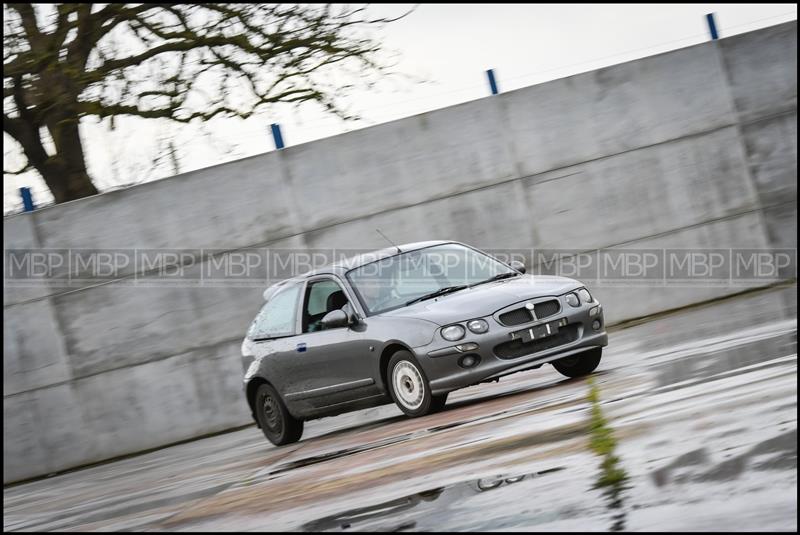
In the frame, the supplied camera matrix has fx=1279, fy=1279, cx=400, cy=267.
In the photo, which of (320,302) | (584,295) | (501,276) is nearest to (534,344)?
(584,295)

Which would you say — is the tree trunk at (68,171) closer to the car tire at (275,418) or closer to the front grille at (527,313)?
the car tire at (275,418)

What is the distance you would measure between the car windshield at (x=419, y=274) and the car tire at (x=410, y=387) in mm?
670

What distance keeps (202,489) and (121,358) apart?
7804 millimetres

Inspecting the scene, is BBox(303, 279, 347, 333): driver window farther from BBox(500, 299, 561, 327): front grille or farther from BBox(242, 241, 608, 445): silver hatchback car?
BBox(500, 299, 561, 327): front grille

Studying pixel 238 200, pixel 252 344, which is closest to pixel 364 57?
pixel 238 200

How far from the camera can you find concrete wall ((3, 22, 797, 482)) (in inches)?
649

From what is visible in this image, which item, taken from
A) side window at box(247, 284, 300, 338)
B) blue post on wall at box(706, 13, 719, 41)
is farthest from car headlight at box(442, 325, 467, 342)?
blue post on wall at box(706, 13, 719, 41)

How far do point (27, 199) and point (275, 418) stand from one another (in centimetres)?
616

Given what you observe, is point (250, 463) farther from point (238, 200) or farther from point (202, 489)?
point (238, 200)

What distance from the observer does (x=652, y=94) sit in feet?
57.4

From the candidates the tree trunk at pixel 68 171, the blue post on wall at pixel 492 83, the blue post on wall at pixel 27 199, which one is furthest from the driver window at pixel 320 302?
the tree trunk at pixel 68 171

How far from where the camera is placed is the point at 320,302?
11914 mm

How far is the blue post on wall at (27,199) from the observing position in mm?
16625

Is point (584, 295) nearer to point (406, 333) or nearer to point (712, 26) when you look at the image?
point (406, 333)
